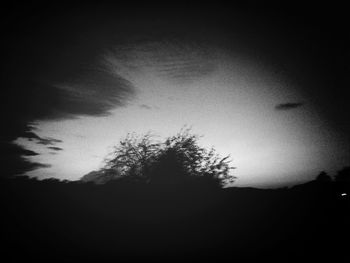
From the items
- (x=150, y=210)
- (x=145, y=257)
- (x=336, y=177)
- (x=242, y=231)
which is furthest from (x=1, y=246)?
(x=336, y=177)

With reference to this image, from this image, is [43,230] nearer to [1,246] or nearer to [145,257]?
[1,246]

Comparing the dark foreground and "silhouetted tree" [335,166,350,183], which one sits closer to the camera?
the dark foreground

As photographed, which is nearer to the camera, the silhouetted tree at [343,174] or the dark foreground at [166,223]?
the dark foreground at [166,223]

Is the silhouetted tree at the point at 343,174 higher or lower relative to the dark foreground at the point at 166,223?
higher

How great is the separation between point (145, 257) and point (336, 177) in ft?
194

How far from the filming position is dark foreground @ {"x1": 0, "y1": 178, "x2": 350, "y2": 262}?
29.8 ft

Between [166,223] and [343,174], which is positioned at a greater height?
[343,174]

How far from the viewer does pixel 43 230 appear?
909 cm

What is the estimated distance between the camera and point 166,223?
37.1 feet

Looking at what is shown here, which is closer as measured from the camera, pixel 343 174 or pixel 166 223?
pixel 166 223

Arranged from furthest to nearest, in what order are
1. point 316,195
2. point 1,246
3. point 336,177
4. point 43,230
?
1. point 336,177
2. point 316,195
3. point 43,230
4. point 1,246

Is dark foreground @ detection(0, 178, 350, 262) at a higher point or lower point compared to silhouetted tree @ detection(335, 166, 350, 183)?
lower

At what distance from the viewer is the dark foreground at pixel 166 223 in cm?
907

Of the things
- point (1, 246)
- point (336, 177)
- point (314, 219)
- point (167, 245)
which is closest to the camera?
point (1, 246)
